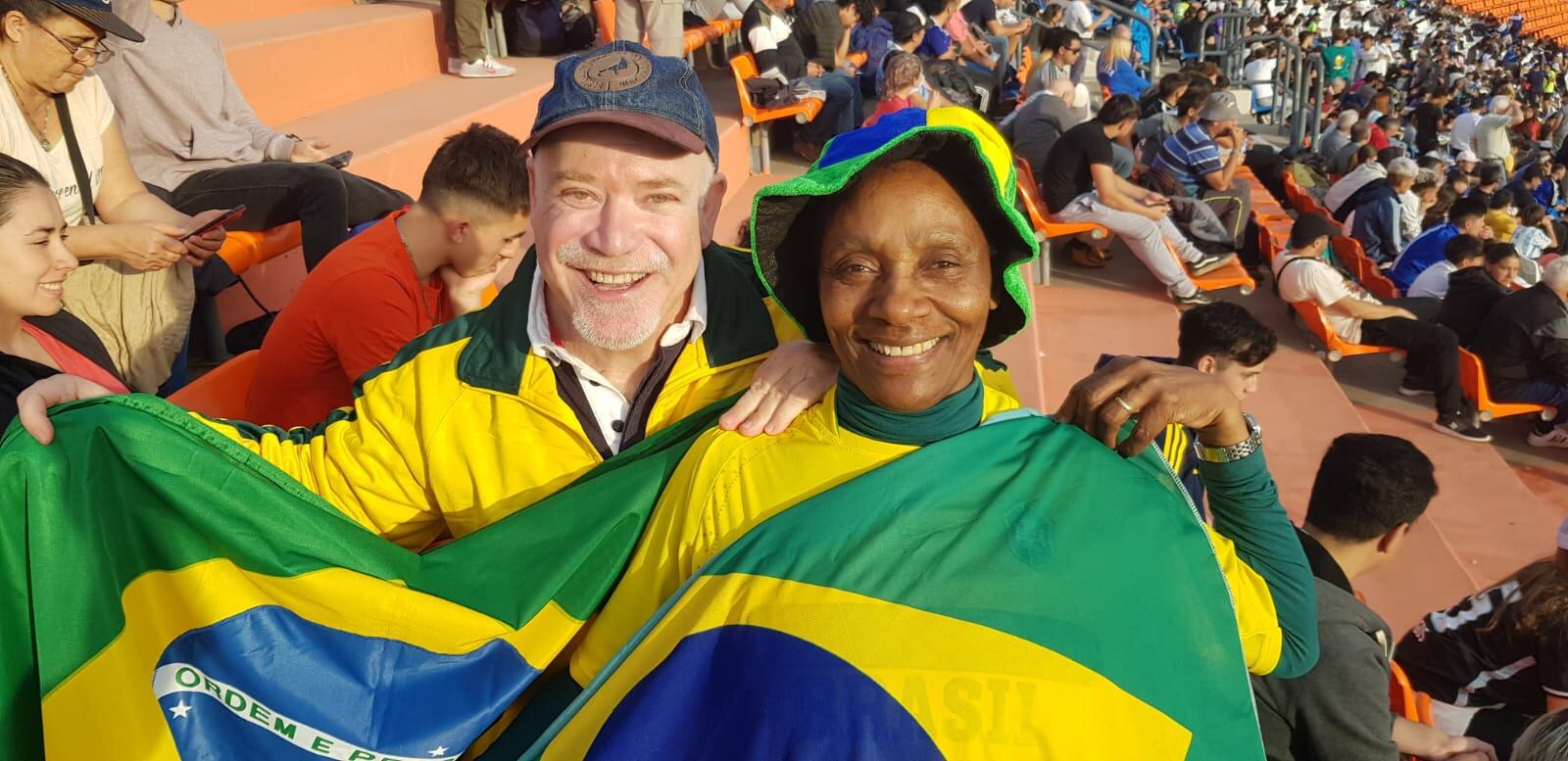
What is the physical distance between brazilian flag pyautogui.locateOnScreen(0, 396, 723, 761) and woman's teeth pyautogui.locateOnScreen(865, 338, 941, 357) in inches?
18.3

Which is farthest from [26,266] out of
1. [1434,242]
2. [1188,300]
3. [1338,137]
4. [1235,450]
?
[1338,137]

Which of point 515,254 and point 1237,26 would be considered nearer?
point 515,254

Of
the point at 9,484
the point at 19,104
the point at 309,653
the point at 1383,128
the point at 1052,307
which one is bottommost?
the point at 1383,128

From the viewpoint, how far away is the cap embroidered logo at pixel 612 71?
2.30m

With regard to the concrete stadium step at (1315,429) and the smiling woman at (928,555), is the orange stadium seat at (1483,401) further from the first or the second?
the smiling woman at (928,555)

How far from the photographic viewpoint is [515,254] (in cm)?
388

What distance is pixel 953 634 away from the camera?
1633 mm

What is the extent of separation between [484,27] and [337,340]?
6191mm

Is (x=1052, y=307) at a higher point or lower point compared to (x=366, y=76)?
lower

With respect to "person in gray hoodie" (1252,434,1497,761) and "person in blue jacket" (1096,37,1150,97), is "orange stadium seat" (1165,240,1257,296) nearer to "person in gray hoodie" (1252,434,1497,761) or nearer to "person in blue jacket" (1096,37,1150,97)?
"person in gray hoodie" (1252,434,1497,761)

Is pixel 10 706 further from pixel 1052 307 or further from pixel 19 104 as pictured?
pixel 1052 307

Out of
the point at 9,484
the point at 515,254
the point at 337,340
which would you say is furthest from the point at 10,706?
the point at 515,254

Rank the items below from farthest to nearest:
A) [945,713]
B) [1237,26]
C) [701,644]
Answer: [1237,26]
[701,644]
[945,713]

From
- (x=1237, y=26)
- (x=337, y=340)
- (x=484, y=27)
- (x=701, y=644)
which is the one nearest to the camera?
(x=701, y=644)
